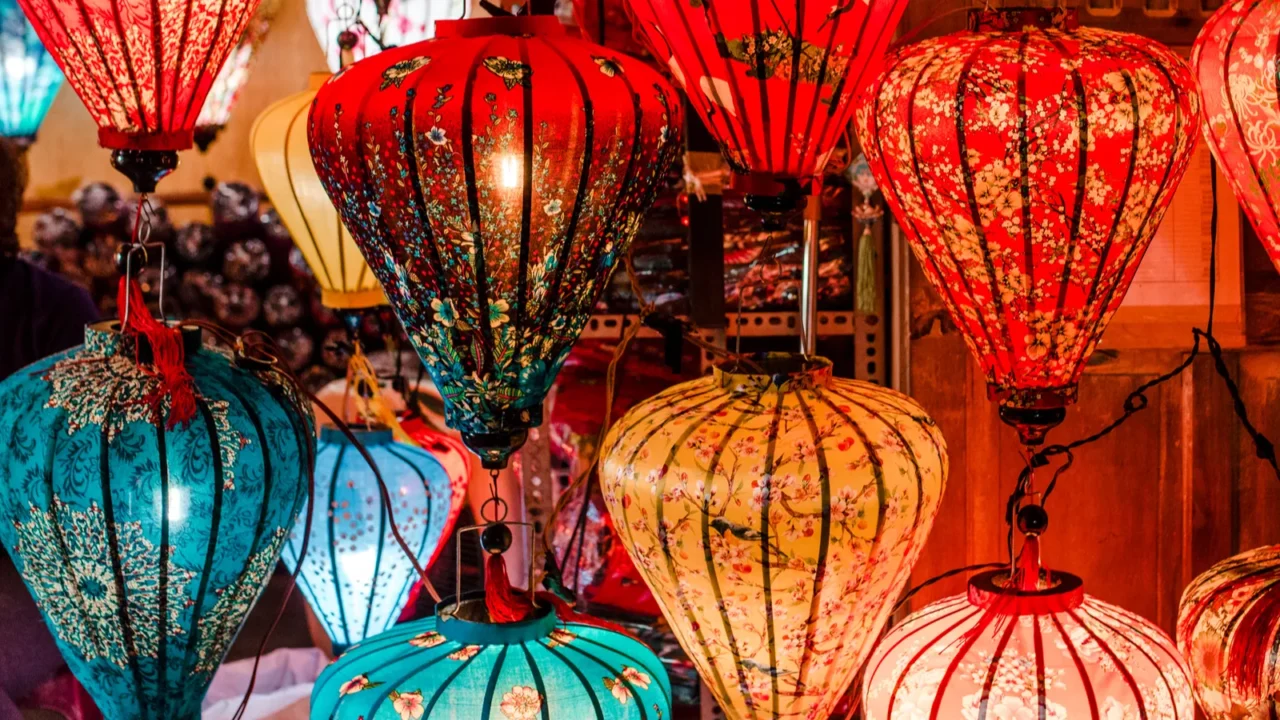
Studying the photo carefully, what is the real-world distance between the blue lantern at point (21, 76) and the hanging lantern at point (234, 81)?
38 centimetres

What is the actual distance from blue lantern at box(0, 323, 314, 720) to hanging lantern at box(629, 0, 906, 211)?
1.78ft

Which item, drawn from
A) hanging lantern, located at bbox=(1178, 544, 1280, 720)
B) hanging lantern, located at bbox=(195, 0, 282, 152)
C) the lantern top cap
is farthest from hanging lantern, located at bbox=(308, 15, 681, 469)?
hanging lantern, located at bbox=(195, 0, 282, 152)

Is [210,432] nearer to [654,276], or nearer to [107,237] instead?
[654,276]

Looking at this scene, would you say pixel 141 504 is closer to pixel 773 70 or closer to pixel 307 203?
pixel 307 203

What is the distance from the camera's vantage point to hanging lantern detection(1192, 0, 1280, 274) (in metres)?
1.19

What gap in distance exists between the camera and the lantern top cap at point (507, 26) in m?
1.16

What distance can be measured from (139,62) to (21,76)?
1914 millimetres

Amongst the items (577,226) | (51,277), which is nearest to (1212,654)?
(577,226)

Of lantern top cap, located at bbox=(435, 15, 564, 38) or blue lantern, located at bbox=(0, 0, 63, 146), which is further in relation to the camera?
blue lantern, located at bbox=(0, 0, 63, 146)

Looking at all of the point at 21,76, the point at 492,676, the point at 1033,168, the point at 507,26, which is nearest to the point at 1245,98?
the point at 1033,168

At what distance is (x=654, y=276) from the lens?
2137mm

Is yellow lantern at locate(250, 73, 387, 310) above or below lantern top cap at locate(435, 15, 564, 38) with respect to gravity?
below

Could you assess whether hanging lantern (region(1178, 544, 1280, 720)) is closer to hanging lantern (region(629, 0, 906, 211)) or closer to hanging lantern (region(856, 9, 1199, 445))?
hanging lantern (region(856, 9, 1199, 445))

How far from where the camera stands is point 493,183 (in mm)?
1096
